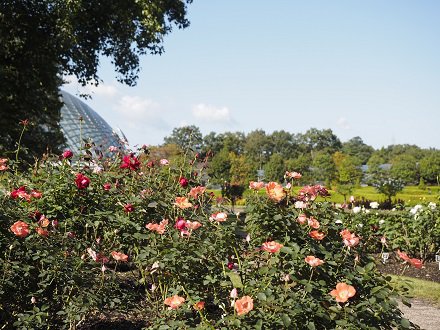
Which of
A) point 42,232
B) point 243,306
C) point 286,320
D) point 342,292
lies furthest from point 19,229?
point 342,292

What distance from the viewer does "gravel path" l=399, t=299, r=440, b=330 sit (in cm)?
451

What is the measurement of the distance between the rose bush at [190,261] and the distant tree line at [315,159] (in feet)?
4.19

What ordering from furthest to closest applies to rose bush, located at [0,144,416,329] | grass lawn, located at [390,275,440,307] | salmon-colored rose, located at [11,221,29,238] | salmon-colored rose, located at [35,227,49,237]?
grass lawn, located at [390,275,440,307] → salmon-colored rose, located at [35,227,49,237] → salmon-colored rose, located at [11,221,29,238] → rose bush, located at [0,144,416,329]

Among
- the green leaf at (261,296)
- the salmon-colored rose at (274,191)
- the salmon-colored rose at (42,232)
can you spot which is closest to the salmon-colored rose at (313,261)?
the green leaf at (261,296)

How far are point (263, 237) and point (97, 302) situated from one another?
1.04 meters

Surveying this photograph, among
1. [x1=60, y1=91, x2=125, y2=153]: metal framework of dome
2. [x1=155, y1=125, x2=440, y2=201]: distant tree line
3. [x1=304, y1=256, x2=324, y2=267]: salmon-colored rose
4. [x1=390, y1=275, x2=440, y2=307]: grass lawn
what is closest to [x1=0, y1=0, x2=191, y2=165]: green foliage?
[x1=155, y1=125, x2=440, y2=201]: distant tree line

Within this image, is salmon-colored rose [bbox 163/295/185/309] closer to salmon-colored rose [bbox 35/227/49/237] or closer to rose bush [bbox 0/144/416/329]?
rose bush [bbox 0/144/416/329]

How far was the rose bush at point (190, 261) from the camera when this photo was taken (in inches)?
93.8

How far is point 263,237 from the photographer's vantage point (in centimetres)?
283

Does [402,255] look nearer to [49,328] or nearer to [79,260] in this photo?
[79,260]

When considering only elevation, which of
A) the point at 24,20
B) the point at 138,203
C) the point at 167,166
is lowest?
the point at 138,203

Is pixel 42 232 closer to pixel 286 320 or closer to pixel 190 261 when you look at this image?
pixel 190 261

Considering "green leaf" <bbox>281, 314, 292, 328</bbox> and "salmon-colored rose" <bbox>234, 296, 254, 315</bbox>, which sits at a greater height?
"salmon-colored rose" <bbox>234, 296, 254, 315</bbox>

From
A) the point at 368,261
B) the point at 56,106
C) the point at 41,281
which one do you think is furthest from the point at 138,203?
the point at 56,106
